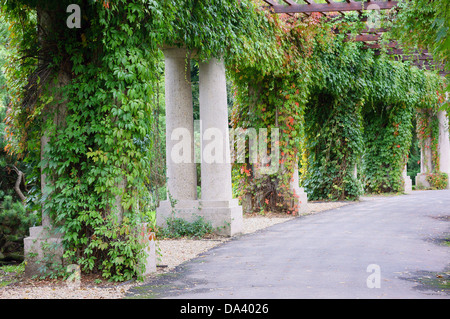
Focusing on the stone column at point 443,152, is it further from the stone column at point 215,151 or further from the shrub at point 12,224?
the shrub at point 12,224

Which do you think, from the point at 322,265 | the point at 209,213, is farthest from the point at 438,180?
the point at 322,265

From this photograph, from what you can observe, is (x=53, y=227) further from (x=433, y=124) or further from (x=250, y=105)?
(x=433, y=124)

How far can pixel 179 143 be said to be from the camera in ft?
29.6

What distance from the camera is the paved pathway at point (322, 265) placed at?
4.85m

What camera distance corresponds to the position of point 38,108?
5613mm

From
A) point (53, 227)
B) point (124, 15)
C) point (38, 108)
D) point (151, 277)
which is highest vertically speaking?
point (124, 15)

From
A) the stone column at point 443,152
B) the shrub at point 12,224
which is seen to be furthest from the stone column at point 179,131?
the stone column at point 443,152

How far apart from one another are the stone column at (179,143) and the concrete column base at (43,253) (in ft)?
11.2

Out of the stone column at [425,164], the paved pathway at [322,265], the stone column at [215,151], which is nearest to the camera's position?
the paved pathway at [322,265]

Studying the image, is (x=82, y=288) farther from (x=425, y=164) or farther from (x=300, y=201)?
(x=425, y=164)

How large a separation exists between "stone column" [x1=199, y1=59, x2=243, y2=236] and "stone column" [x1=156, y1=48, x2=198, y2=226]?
240mm

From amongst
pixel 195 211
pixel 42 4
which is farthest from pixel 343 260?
pixel 42 4

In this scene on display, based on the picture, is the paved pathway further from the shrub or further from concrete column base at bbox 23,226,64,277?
the shrub
